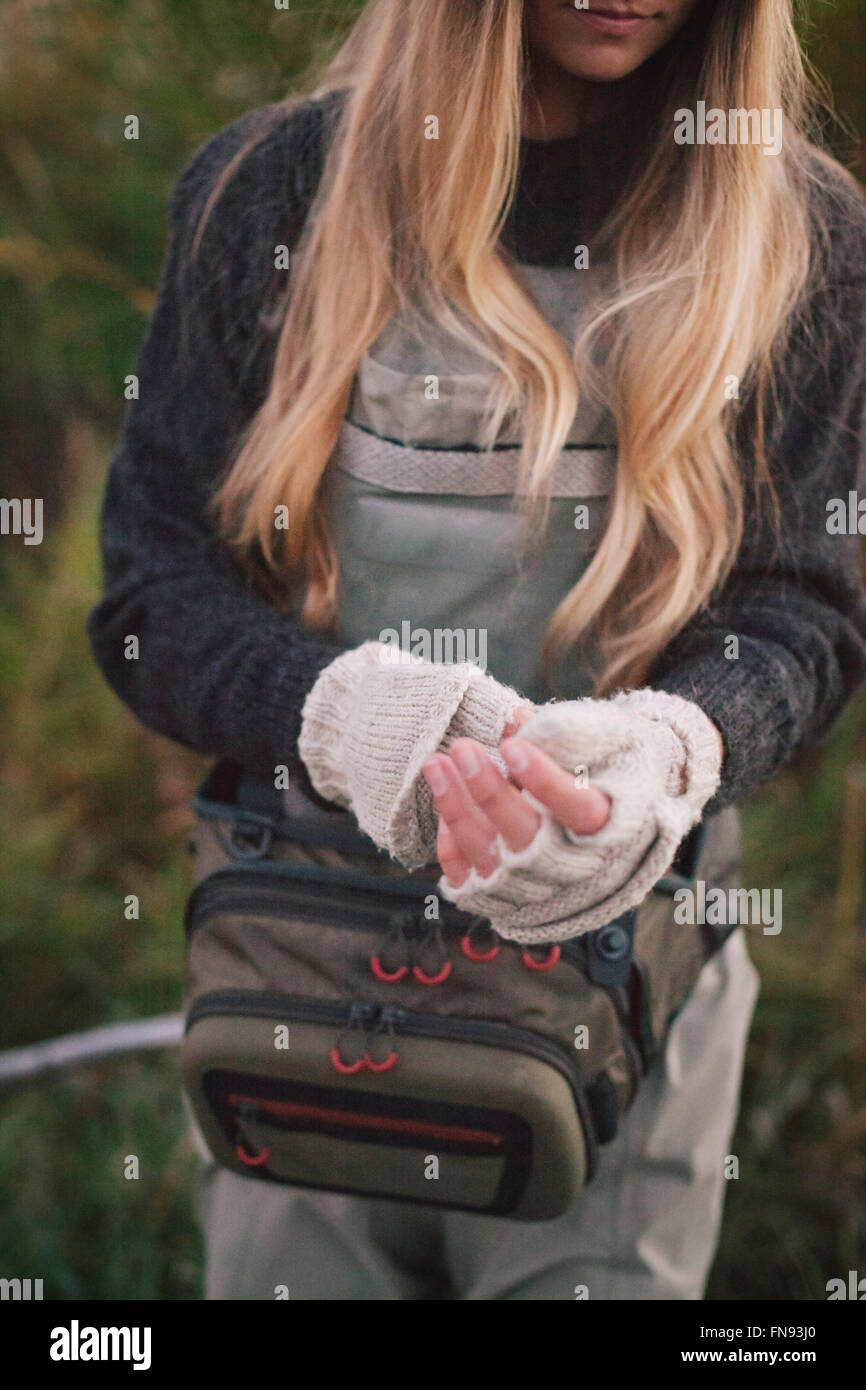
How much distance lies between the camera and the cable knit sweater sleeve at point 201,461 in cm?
140

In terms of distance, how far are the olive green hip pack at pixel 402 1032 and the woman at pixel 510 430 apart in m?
0.12

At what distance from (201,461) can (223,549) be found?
0.35 ft

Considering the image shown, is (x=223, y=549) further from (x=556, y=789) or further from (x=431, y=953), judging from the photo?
(x=556, y=789)

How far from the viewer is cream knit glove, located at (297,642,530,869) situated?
115cm

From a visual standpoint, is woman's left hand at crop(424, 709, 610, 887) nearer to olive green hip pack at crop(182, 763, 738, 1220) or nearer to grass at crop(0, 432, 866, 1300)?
olive green hip pack at crop(182, 763, 738, 1220)

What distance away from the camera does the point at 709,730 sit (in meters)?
1.20

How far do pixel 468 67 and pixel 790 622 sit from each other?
0.67 meters

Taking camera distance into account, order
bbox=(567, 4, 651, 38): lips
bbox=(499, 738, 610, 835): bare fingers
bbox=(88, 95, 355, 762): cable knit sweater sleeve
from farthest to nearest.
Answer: bbox=(88, 95, 355, 762): cable knit sweater sleeve < bbox=(567, 4, 651, 38): lips < bbox=(499, 738, 610, 835): bare fingers

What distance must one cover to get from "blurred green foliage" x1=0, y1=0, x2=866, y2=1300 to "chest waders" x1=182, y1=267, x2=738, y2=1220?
962 millimetres

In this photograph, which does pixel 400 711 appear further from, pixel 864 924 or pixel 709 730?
pixel 864 924

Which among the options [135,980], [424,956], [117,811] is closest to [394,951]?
[424,956]

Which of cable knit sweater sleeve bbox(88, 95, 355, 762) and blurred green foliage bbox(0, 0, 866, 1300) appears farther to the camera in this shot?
blurred green foliage bbox(0, 0, 866, 1300)

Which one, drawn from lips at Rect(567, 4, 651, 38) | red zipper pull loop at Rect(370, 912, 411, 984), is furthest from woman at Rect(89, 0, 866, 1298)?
red zipper pull loop at Rect(370, 912, 411, 984)

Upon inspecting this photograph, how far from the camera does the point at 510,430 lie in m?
1.31
